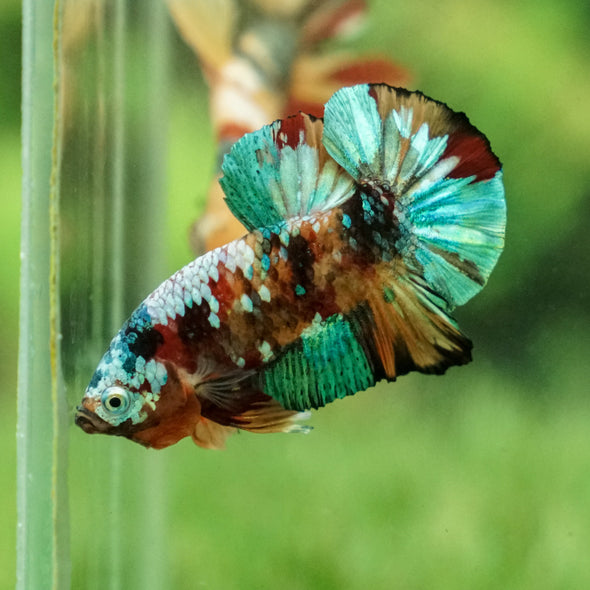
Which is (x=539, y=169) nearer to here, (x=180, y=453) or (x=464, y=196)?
(x=464, y=196)

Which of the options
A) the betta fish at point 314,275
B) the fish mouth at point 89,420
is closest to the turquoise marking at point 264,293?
the betta fish at point 314,275

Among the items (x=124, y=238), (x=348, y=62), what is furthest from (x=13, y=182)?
(x=348, y=62)

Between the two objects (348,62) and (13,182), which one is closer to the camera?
(348,62)

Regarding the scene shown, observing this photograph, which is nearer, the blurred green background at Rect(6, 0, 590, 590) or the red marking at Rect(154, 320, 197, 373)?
the red marking at Rect(154, 320, 197, 373)

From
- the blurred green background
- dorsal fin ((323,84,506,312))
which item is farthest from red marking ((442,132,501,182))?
the blurred green background

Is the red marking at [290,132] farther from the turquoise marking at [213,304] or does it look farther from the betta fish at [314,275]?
the turquoise marking at [213,304]

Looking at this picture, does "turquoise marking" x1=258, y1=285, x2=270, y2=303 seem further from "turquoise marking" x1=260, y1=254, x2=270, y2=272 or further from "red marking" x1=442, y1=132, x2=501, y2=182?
"red marking" x1=442, y1=132, x2=501, y2=182
